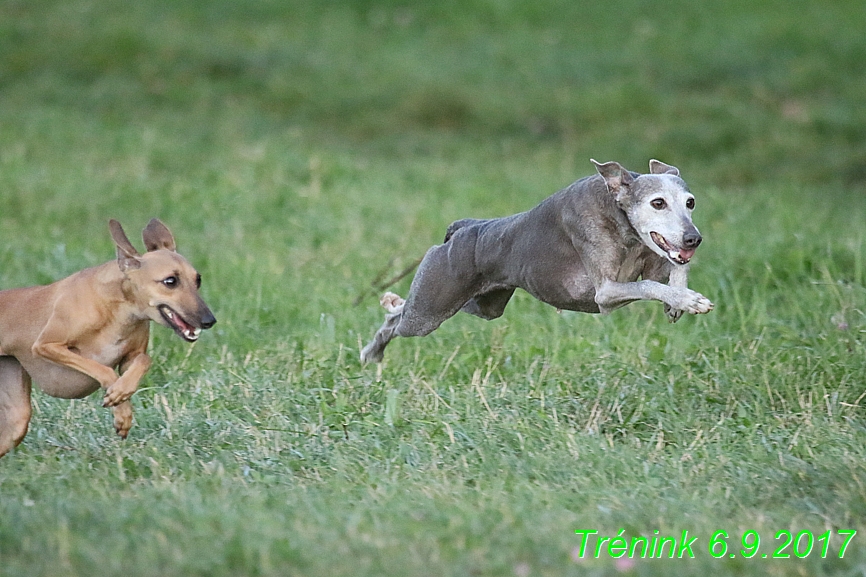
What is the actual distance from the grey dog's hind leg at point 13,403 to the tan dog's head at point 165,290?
786 millimetres

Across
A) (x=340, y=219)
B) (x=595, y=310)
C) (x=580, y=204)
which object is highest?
(x=580, y=204)

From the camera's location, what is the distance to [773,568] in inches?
163

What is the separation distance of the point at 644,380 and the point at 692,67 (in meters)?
11.7

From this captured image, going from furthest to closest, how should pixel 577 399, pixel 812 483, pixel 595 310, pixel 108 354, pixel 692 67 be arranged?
pixel 692 67, pixel 577 399, pixel 595 310, pixel 108 354, pixel 812 483

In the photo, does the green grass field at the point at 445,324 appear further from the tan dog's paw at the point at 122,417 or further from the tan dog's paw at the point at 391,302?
the tan dog's paw at the point at 391,302

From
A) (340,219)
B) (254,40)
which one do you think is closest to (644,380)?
(340,219)

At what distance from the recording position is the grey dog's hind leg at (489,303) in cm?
630

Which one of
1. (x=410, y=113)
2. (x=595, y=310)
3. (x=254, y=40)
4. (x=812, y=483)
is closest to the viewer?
(x=812, y=483)

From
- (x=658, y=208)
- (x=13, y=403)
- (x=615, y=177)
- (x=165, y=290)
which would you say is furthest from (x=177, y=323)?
(x=658, y=208)

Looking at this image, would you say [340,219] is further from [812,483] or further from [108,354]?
[812,483]

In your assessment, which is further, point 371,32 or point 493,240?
point 371,32

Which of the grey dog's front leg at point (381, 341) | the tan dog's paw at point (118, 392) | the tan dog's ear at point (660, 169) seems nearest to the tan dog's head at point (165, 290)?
the tan dog's paw at point (118, 392)

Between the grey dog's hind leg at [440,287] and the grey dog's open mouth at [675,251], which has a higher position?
the grey dog's open mouth at [675,251]

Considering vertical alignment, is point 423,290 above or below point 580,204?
below
